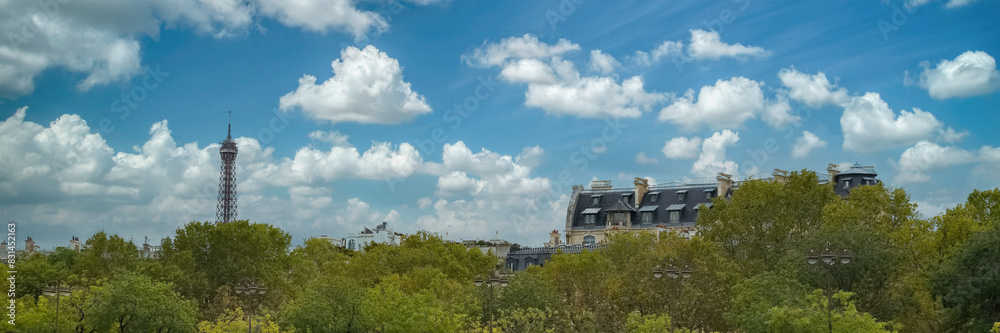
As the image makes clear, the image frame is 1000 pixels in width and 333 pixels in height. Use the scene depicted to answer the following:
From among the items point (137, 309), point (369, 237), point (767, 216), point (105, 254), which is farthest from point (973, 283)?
point (369, 237)

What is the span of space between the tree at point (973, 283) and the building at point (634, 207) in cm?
3871

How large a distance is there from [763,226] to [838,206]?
4.95 metres

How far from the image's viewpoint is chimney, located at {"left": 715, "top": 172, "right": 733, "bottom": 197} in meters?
80.0

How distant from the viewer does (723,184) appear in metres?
80.4

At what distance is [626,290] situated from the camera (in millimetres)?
45281

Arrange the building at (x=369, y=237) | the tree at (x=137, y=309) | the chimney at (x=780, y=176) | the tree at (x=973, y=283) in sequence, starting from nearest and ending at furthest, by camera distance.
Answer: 1. the tree at (x=973, y=283)
2. the tree at (x=137, y=309)
3. the chimney at (x=780, y=176)
4. the building at (x=369, y=237)

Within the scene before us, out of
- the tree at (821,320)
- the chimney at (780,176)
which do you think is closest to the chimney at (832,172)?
the chimney at (780,176)

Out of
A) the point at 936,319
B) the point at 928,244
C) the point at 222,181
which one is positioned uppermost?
the point at 222,181

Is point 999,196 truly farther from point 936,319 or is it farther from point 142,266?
point 142,266

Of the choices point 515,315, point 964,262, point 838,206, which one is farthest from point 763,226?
point 515,315

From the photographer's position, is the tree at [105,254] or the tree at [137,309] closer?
the tree at [137,309]

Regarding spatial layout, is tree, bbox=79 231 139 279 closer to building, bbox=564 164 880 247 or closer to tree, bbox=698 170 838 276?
tree, bbox=698 170 838 276

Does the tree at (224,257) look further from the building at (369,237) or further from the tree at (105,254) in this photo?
the building at (369,237)

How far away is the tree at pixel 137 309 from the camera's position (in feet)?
133
